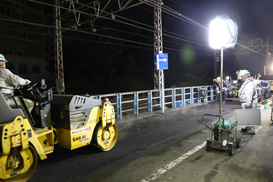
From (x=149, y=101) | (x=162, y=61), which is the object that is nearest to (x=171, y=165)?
(x=149, y=101)

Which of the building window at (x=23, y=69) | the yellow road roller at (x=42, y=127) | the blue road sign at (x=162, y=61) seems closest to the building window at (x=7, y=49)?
the building window at (x=23, y=69)

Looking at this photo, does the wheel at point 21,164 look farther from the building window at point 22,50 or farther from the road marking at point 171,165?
the building window at point 22,50

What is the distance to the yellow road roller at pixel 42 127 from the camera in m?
3.45

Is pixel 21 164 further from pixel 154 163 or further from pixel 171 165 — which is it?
pixel 171 165

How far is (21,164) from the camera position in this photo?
3703 mm

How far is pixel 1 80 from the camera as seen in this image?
393cm

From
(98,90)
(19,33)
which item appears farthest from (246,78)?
(19,33)

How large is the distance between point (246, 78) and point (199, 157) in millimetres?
3722

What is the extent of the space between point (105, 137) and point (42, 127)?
5.44ft

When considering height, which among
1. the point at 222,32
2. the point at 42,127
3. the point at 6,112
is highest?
the point at 222,32

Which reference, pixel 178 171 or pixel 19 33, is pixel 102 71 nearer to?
pixel 19 33

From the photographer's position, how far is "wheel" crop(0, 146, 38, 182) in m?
3.49

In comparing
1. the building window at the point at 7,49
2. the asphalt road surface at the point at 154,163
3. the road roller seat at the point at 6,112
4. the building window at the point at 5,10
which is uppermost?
the building window at the point at 5,10

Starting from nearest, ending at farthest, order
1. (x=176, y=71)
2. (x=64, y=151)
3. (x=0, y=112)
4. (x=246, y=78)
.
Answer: (x=0, y=112) < (x=64, y=151) < (x=246, y=78) < (x=176, y=71)
